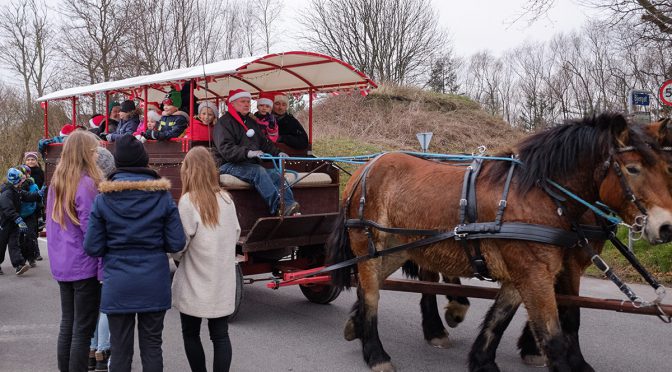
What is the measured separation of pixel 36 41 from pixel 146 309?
2446cm

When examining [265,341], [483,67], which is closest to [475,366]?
[265,341]

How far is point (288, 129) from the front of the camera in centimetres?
682

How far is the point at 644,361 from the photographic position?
450 centimetres

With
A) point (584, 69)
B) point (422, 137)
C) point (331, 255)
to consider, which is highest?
point (584, 69)

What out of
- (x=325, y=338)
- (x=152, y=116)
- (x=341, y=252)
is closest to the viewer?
(x=341, y=252)

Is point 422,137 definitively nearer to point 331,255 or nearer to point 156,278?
point 331,255

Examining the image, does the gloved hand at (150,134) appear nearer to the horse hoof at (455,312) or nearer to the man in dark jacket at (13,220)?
the man in dark jacket at (13,220)

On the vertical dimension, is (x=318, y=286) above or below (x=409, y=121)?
below

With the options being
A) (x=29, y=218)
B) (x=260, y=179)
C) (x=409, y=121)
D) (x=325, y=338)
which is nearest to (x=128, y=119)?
(x=29, y=218)

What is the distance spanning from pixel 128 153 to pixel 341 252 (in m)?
2.14

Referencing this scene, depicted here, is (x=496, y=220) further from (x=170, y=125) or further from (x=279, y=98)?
(x=170, y=125)

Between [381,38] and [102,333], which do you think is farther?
[381,38]

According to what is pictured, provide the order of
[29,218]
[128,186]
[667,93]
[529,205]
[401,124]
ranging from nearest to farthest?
[128,186]
[529,205]
[667,93]
[29,218]
[401,124]

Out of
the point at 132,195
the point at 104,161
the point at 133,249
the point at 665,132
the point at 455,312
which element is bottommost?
the point at 455,312
